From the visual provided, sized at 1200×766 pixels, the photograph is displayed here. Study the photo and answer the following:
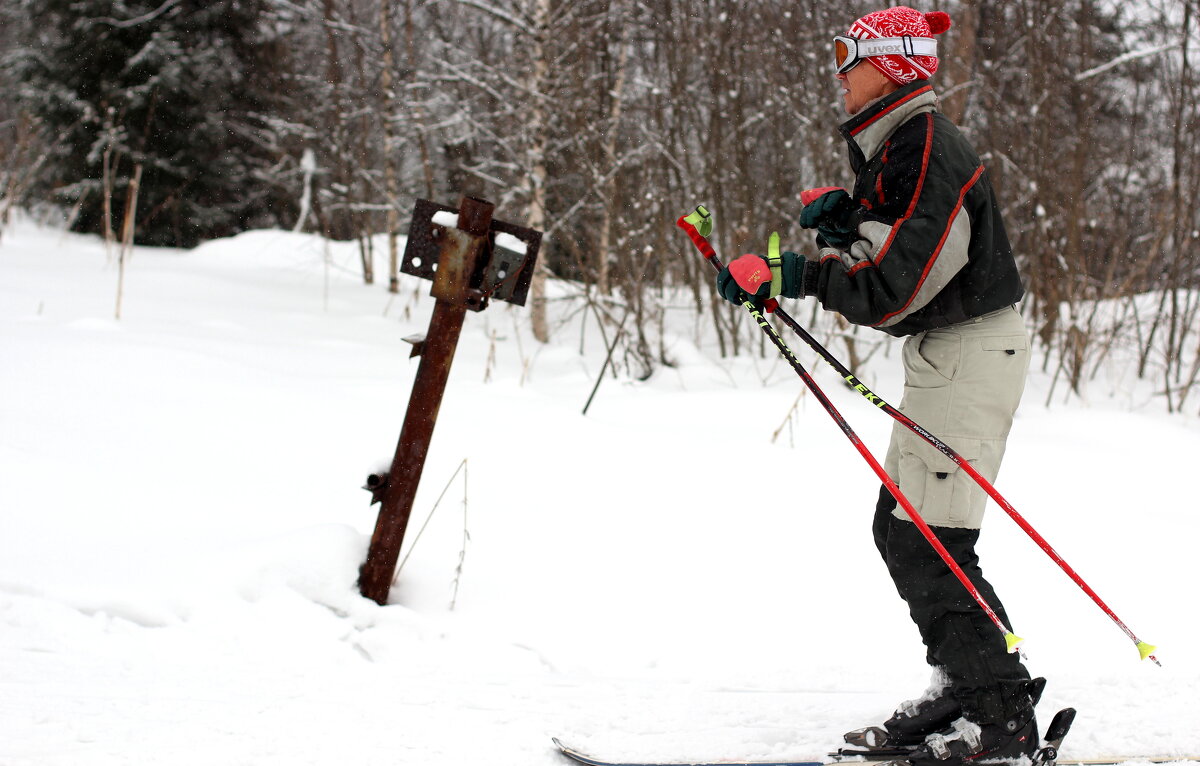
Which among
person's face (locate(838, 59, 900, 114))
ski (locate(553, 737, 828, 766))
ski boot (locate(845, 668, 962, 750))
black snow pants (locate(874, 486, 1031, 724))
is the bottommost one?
ski (locate(553, 737, 828, 766))

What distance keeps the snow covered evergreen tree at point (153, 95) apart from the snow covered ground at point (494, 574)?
10341mm

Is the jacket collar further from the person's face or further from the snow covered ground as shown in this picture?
the snow covered ground

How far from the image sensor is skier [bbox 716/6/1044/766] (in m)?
1.93

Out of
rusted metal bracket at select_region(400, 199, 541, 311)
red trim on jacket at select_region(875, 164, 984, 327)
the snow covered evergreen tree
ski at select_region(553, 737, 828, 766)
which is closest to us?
red trim on jacket at select_region(875, 164, 984, 327)

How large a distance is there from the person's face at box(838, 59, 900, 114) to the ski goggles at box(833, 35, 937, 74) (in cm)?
2

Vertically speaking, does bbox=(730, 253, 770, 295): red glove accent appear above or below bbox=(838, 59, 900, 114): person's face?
below

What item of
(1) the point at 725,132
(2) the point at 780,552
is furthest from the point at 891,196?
(1) the point at 725,132

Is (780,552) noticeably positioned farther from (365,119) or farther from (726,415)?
(365,119)

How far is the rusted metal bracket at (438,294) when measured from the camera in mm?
2611

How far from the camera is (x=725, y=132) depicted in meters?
8.70

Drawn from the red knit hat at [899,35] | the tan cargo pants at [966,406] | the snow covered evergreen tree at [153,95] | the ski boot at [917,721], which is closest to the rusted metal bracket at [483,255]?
the red knit hat at [899,35]

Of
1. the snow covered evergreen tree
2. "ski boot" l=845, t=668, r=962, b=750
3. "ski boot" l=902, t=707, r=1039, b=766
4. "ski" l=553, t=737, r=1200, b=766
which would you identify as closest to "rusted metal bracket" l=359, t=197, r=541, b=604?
"ski" l=553, t=737, r=1200, b=766

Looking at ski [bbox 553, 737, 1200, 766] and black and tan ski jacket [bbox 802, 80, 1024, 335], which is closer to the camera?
black and tan ski jacket [bbox 802, 80, 1024, 335]

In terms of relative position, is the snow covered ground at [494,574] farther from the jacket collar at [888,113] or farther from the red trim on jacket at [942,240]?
the jacket collar at [888,113]
